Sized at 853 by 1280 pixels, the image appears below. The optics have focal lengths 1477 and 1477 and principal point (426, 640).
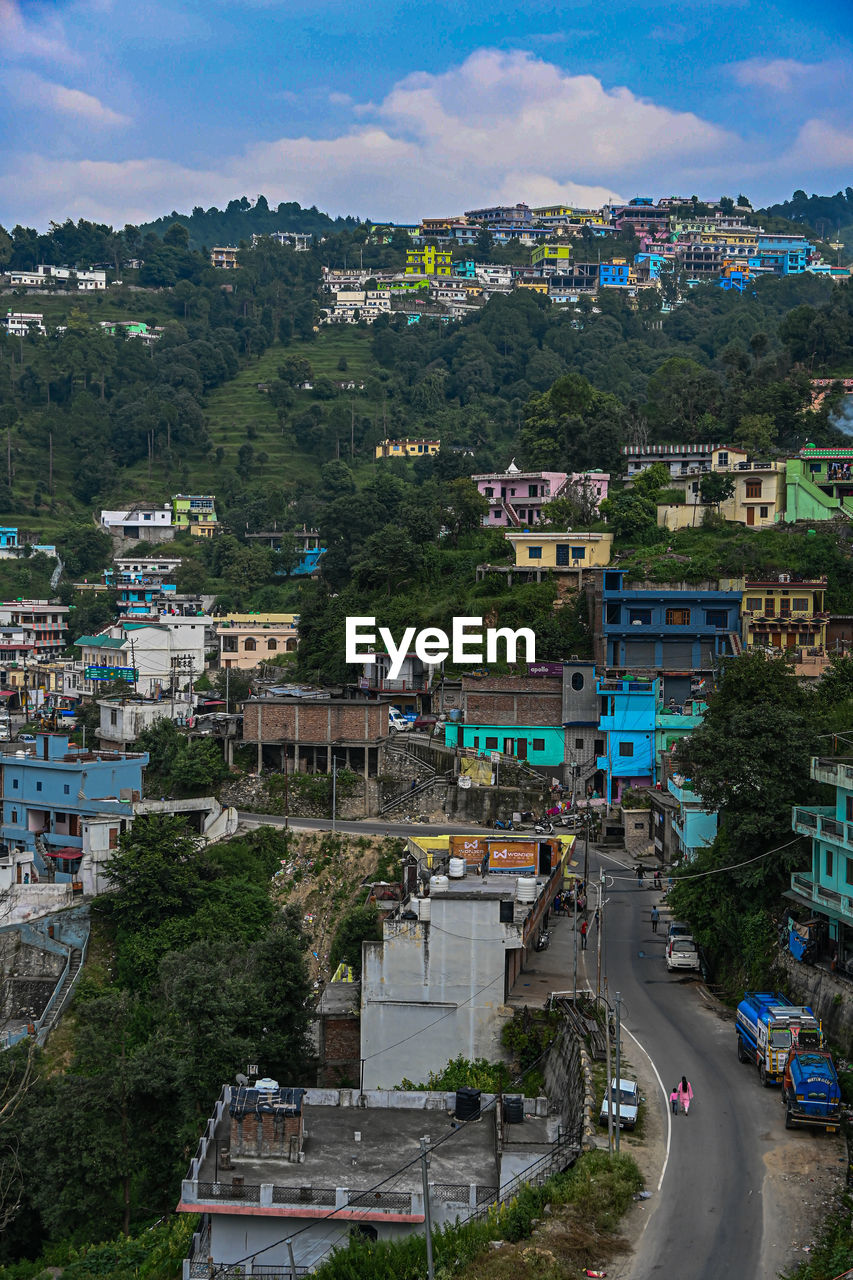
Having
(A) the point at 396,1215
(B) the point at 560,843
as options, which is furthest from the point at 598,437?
(A) the point at 396,1215

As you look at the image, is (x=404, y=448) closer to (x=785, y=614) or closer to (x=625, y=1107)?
(x=785, y=614)

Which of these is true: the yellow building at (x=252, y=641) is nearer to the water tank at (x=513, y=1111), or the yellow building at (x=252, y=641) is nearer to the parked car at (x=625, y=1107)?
the water tank at (x=513, y=1111)

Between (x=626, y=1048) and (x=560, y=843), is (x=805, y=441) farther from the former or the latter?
(x=626, y=1048)

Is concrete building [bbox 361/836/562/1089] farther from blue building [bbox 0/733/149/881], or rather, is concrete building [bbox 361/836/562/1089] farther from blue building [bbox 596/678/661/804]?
blue building [bbox 596/678/661/804]

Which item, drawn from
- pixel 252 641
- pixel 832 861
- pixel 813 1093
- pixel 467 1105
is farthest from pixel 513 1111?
pixel 252 641

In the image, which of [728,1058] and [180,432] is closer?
[728,1058]
